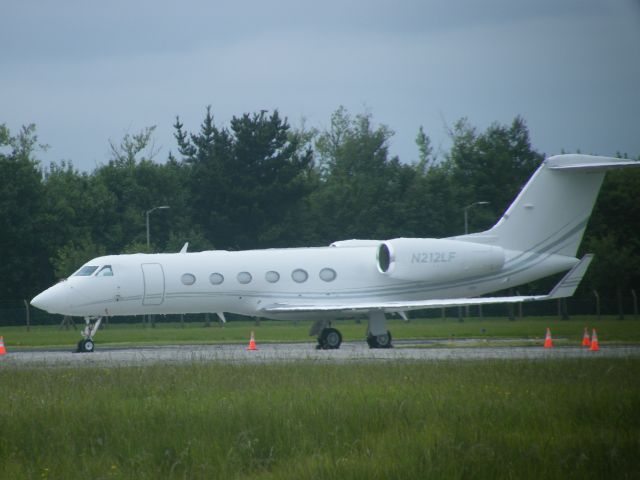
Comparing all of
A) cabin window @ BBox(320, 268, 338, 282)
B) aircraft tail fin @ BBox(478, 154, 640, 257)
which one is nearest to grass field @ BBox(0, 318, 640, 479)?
cabin window @ BBox(320, 268, 338, 282)

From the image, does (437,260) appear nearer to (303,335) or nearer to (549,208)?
(549,208)

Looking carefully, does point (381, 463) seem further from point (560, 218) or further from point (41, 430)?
point (560, 218)

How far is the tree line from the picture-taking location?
6059cm

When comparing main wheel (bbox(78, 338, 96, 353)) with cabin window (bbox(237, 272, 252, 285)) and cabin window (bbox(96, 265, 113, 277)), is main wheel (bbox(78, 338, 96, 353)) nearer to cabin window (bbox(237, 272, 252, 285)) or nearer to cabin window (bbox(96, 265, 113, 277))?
cabin window (bbox(96, 265, 113, 277))

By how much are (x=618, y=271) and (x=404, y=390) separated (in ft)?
130

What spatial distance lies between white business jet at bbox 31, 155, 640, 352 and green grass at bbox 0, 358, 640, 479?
39.5 ft

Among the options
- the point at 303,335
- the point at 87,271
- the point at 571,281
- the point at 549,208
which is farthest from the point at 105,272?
the point at 549,208

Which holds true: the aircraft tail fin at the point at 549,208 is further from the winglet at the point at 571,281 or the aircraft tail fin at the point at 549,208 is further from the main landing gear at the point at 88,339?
the main landing gear at the point at 88,339

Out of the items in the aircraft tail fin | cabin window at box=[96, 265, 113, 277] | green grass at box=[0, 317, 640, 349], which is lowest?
green grass at box=[0, 317, 640, 349]

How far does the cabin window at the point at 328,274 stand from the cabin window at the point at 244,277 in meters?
2.13

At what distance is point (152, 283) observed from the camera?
28797 mm

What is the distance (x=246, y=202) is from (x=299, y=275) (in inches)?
1411

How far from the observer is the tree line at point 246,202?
2386 inches

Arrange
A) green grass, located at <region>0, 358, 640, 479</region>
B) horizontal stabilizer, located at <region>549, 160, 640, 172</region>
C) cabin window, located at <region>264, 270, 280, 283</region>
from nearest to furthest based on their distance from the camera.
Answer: green grass, located at <region>0, 358, 640, 479</region> → horizontal stabilizer, located at <region>549, 160, 640, 172</region> → cabin window, located at <region>264, 270, 280, 283</region>
